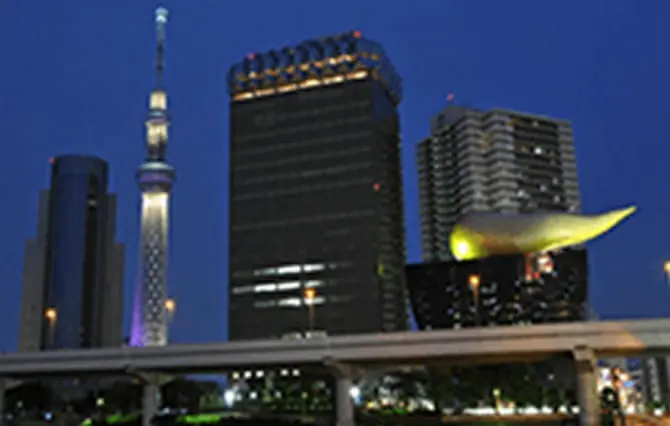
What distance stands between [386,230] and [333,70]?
42391 millimetres

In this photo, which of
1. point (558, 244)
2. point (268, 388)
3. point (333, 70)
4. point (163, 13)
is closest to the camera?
point (558, 244)

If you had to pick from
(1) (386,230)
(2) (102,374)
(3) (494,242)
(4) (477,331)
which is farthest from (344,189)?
(4) (477,331)

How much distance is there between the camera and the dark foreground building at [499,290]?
96.4 metres

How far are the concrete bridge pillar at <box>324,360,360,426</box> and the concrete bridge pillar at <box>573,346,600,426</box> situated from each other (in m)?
19.0

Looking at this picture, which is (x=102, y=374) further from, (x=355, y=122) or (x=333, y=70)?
(x=333, y=70)

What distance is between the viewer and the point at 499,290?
101 m

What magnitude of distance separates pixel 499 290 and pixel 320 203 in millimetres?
88069

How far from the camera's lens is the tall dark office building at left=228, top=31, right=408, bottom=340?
584ft

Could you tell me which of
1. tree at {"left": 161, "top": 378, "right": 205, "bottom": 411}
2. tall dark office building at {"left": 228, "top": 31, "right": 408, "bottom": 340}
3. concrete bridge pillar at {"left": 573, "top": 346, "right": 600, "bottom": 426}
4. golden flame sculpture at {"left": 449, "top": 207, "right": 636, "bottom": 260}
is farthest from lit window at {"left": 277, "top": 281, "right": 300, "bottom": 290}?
concrete bridge pillar at {"left": 573, "top": 346, "right": 600, "bottom": 426}

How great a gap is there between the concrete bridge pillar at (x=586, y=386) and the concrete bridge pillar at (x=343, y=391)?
19.0 metres

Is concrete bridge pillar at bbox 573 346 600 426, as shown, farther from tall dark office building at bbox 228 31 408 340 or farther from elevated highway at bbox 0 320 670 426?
tall dark office building at bbox 228 31 408 340

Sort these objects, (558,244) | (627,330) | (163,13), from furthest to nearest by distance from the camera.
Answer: (163,13) → (558,244) → (627,330)

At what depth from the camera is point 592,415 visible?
5966 centimetres

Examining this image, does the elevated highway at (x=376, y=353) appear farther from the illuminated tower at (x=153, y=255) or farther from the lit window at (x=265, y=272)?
the lit window at (x=265, y=272)
